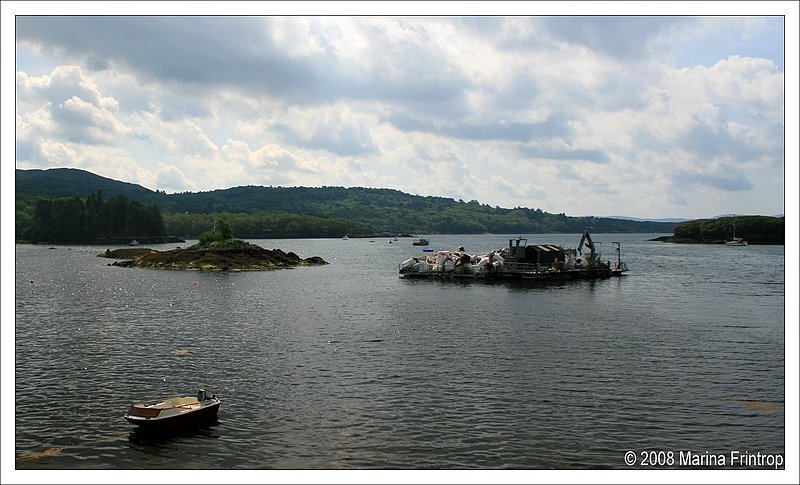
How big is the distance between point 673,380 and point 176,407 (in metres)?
26.4

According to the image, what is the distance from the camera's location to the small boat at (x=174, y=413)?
2648 cm

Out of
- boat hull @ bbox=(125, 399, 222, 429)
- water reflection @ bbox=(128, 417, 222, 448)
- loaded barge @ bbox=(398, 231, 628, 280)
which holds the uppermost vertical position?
loaded barge @ bbox=(398, 231, 628, 280)

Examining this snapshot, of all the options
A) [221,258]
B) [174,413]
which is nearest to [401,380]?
[174,413]

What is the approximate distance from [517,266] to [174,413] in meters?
83.9

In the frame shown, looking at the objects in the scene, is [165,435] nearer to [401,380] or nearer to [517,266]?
[401,380]

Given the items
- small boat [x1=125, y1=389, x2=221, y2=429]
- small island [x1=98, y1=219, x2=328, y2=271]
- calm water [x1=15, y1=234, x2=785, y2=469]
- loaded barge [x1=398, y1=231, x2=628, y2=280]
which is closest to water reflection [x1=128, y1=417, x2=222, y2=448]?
calm water [x1=15, y1=234, x2=785, y2=469]

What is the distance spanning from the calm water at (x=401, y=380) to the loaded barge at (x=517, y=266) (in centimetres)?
3266

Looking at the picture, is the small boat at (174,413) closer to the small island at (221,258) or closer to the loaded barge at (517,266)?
the loaded barge at (517,266)

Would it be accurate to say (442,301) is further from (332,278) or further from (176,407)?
(176,407)

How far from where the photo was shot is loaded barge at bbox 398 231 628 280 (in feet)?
340

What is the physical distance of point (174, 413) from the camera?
26734 millimetres

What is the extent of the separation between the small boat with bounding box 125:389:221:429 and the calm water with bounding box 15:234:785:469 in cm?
58

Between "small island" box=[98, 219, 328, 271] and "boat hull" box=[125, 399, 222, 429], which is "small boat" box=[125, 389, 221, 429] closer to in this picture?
"boat hull" box=[125, 399, 222, 429]

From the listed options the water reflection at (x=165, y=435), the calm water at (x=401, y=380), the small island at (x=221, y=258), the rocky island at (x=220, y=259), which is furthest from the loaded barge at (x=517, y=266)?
the water reflection at (x=165, y=435)
